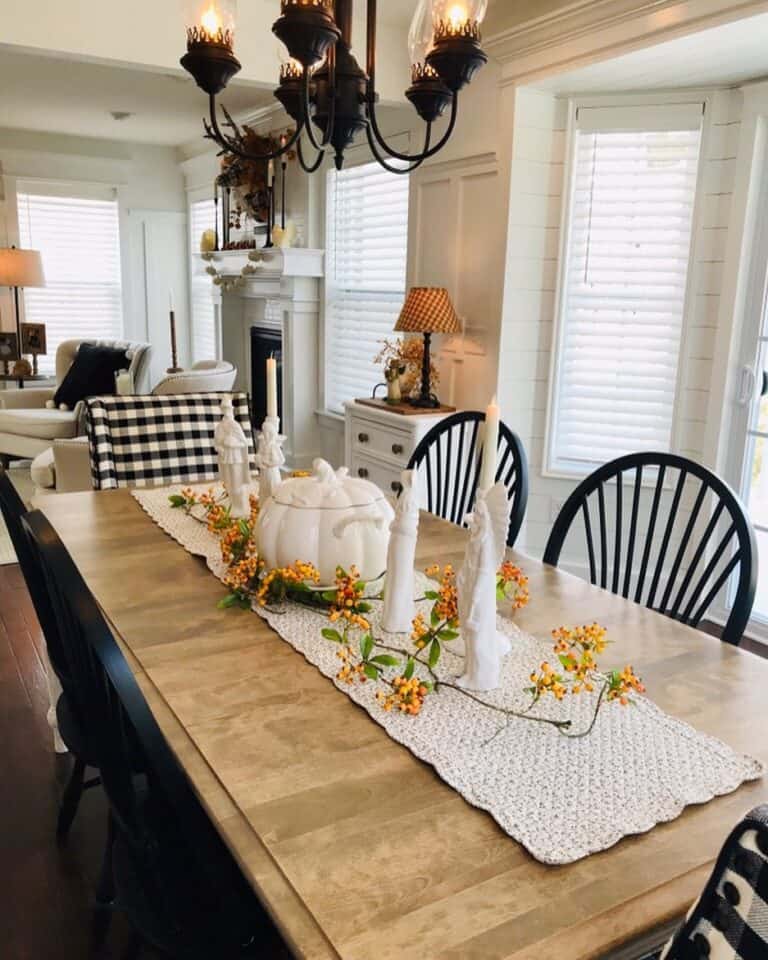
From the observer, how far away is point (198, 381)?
4621 mm

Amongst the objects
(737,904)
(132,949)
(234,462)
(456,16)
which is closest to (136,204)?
(234,462)

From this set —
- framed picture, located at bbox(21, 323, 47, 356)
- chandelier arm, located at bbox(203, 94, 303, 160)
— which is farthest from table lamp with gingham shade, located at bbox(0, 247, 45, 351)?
chandelier arm, located at bbox(203, 94, 303, 160)

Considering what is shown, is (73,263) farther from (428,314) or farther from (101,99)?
(428,314)

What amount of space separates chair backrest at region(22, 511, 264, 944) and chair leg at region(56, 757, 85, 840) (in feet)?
2.51

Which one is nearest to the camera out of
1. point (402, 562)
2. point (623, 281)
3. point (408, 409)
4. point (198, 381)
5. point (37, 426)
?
point (402, 562)

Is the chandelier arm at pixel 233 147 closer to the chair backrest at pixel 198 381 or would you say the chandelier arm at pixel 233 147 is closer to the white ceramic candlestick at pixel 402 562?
the white ceramic candlestick at pixel 402 562

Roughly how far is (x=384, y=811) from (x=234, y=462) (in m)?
1.09

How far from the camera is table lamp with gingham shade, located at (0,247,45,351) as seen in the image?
5.90m

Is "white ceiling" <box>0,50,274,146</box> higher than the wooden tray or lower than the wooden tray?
higher

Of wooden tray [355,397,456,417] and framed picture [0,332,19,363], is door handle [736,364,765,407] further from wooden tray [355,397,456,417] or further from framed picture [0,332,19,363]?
framed picture [0,332,19,363]

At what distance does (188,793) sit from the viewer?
0.99 m

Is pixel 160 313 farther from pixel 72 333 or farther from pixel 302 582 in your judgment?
pixel 302 582

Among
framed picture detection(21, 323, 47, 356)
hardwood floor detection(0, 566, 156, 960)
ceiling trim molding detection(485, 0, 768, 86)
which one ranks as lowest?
hardwood floor detection(0, 566, 156, 960)

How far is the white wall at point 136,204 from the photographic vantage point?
6676 millimetres
